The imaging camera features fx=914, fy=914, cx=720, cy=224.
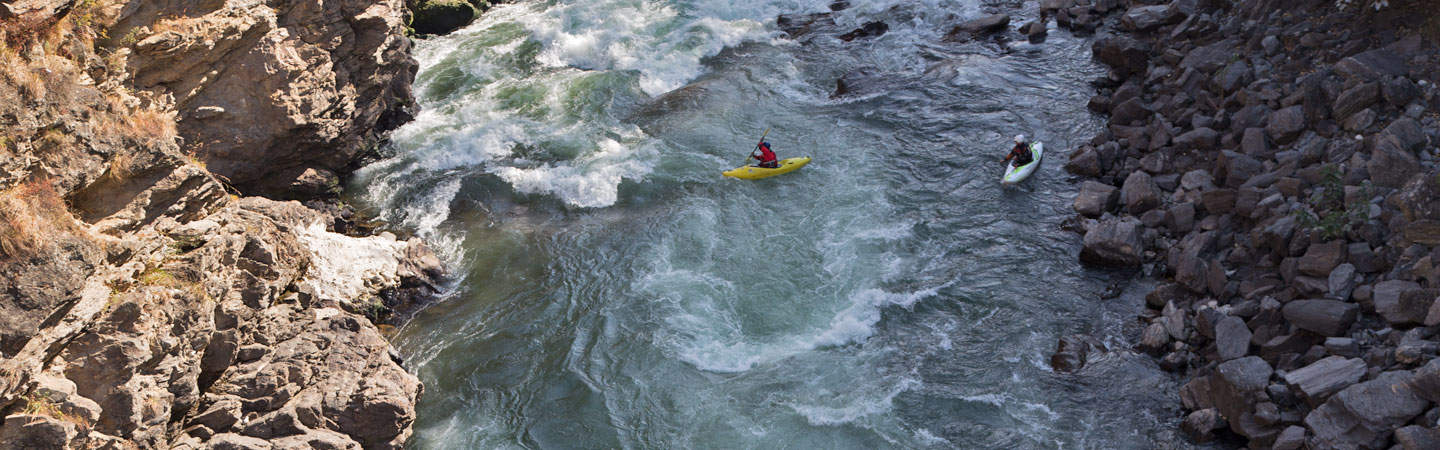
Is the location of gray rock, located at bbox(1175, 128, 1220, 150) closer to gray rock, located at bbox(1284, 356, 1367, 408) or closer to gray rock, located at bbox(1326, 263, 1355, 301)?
gray rock, located at bbox(1326, 263, 1355, 301)

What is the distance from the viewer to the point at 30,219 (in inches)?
360

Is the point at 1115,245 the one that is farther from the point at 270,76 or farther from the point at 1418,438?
the point at 270,76

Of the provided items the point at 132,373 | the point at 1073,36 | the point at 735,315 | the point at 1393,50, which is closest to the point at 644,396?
the point at 735,315

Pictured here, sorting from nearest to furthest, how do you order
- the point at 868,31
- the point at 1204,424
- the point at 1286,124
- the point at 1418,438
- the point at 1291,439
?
the point at 1418,438, the point at 1291,439, the point at 1204,424, the point at 1286,124, the point at 868,31

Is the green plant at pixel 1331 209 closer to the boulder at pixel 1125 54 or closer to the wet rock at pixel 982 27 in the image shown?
the boulder at pixel 1125 54

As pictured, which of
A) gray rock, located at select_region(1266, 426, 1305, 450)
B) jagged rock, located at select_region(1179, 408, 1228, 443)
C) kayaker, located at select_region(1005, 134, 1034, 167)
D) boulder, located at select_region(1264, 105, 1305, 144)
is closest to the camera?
gray rock, located at select_region(1266, 426, 1305, 450)

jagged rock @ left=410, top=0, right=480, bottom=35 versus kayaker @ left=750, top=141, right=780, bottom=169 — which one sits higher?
jagged rock @ left=410, top=0, right=480, bottom=35

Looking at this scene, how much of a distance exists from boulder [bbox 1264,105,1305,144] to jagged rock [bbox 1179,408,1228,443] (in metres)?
5.31

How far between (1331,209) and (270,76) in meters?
15.4

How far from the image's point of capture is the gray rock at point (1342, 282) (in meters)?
10.6

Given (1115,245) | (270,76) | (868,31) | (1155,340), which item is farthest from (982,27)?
(270,76)

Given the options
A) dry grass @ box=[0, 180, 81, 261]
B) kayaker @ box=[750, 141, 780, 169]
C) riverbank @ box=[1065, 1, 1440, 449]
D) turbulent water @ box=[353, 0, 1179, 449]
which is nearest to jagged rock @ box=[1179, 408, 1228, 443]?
riverbank @ box=[1065, 1, 1440, 449]

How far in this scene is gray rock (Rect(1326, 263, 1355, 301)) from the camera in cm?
1062

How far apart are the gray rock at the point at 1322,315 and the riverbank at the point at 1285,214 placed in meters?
0.02
